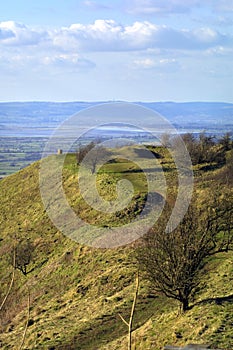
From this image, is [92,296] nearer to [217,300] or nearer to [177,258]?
[217,300]

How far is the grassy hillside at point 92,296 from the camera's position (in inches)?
909

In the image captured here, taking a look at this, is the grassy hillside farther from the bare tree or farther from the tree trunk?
the bare tree

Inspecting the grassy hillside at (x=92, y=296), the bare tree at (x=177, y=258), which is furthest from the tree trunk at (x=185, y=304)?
the grassy hillside at (x=92, y=296)

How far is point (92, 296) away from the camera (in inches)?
1267

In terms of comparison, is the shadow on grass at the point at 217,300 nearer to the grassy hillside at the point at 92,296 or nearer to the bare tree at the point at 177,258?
the grassy hillside at the point at 92,296

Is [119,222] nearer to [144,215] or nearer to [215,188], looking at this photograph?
[144,215]

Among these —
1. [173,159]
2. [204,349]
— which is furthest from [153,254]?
[173,159]

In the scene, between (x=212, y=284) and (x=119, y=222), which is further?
(x=119, y=222)

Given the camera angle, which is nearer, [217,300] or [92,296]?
[217,300]

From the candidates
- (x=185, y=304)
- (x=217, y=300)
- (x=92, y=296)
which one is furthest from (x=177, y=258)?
(x=92, y=296)

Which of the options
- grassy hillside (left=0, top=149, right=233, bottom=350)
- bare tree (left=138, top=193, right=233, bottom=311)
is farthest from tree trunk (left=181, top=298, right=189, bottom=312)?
grassy hillside (left=0, top=149, right=233, bottom=350)

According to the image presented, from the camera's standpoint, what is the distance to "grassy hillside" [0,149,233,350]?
23.1 meters

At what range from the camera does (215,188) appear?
43.8 meters

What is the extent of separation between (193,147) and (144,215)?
60.6 feet
